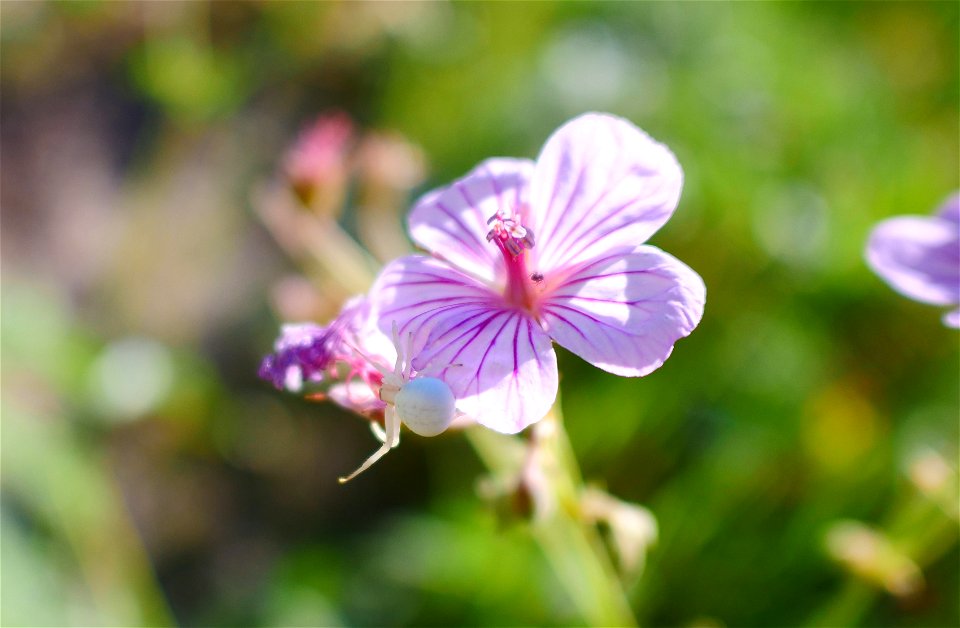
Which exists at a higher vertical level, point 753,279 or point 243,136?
point 243,136

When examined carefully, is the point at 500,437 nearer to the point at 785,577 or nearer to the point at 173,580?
the point at 785,577

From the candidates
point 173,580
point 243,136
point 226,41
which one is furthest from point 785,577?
point 226,41

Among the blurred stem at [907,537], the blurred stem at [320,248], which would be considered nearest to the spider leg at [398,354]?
the blurred stem at [320,248]

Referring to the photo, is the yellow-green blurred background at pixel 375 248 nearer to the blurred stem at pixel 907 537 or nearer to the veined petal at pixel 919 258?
the blurred stem at pixel 907 537

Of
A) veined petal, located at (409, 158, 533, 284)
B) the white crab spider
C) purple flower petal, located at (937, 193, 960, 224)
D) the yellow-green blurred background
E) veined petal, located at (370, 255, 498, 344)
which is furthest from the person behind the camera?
the yellow-green blurred background

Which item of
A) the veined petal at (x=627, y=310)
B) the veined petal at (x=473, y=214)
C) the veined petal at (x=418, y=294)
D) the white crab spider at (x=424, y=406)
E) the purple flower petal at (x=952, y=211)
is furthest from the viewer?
the purple flower petal at (x=952, y=211)

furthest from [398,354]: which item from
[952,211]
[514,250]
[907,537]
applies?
[907,537]

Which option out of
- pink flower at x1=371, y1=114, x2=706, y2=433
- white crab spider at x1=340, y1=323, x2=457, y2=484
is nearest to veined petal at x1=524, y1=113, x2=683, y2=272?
pink flower at x1=371, y1=114, x2=706, y2=433

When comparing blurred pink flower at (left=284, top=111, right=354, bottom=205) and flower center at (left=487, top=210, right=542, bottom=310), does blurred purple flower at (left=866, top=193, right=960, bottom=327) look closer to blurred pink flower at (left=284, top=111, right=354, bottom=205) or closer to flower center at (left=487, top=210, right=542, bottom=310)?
flower center at (left=487, top=210, right=542, bottom=310)
